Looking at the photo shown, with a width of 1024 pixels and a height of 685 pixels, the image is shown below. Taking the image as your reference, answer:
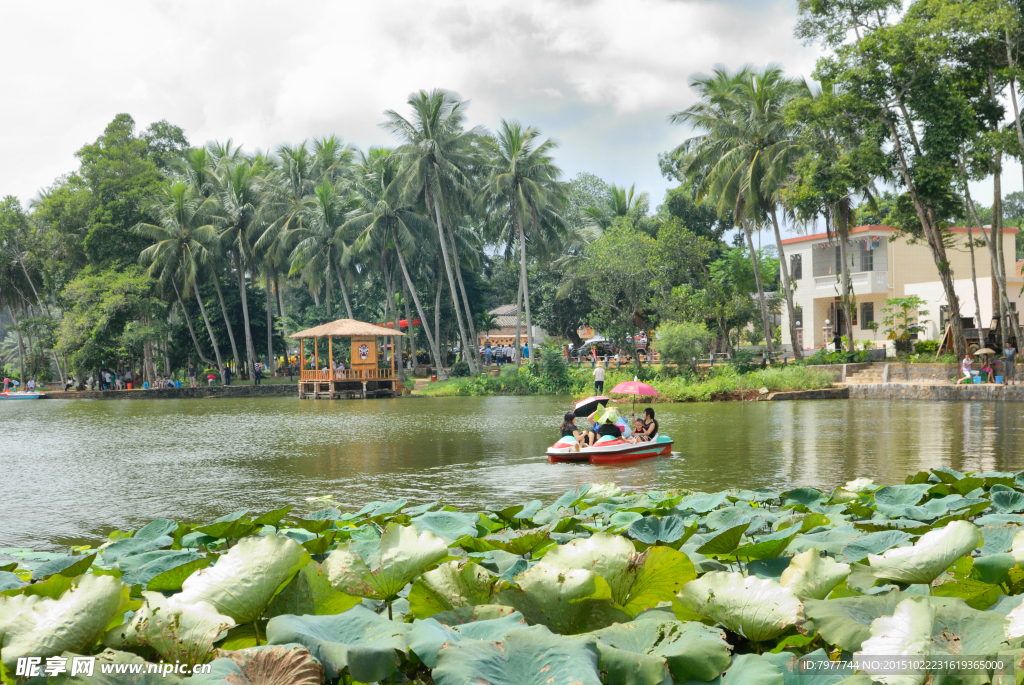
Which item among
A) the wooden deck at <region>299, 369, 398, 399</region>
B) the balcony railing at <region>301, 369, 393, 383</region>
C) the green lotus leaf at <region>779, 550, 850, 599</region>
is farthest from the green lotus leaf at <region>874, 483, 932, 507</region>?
the balcony railing at <region>301, 369, 393, 383</region>

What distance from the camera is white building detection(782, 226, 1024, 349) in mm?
34781

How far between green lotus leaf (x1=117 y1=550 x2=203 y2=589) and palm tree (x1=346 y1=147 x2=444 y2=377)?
32826mm

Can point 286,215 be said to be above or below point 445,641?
above

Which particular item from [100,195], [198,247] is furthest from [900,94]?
[100,195]

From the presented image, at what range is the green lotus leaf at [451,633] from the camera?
1.42 metres

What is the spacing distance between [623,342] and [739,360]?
5919mm

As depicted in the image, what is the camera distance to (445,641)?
1443mm

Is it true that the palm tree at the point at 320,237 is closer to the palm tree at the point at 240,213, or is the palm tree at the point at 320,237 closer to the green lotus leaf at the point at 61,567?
the palm tree at the point at 240,213

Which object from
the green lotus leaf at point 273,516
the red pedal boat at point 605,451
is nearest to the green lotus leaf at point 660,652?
the green lotus leaf at point 273,516

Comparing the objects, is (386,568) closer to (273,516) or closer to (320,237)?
(273,516)

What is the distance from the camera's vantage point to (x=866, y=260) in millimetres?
37094

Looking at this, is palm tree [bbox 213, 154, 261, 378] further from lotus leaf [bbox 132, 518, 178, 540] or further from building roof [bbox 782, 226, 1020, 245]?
lotus leaf [bbox 132, 518, 178, 540]

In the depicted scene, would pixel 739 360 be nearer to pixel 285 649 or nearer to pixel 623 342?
pixel 623 342

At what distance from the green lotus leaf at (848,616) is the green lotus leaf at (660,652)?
188 millimetres
